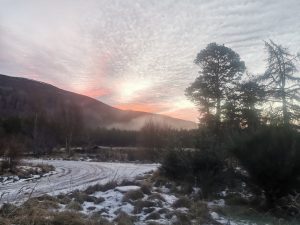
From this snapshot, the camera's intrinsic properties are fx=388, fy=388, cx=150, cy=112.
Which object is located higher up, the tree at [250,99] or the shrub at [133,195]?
the tree at [250,99]

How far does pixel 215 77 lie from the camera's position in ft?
115

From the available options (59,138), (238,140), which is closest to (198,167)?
(238,140)

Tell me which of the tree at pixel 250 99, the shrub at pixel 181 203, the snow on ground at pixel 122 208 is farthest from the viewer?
the tree at pixel 250 99

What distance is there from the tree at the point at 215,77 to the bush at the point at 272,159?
21242 mm

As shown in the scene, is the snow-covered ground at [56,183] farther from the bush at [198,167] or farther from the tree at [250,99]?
the tree at [250,99]

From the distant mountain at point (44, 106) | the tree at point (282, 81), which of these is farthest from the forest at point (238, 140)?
the distant mountain at point (44, 106)

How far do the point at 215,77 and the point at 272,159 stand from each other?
23.0m

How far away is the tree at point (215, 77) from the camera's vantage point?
34.7 meters

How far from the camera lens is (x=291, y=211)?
1255cm

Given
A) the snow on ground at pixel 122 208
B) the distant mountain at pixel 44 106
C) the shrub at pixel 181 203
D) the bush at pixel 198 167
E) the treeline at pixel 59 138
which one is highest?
the distant mountain at pixel 44 106

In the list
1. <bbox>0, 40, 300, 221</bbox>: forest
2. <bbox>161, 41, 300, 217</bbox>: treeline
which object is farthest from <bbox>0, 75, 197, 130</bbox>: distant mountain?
<bbox>161, 41, 300, 217</bbox>: treeline

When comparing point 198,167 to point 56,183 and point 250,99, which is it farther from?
point 250,99

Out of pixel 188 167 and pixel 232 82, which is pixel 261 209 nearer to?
pixel 188 167

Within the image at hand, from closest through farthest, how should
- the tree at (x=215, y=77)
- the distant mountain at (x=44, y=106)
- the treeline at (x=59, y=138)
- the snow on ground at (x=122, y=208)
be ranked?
the snow on ground at (x=122, y=208), the treeline at (x=59, y=138), the tree at (x=215, y=77), the distant mountain at (x=44, y=106)
